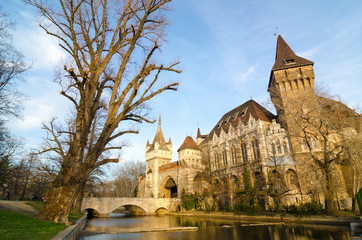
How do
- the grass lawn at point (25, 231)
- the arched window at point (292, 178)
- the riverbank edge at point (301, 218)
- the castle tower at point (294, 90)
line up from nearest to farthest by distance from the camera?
the grass lawn at point (25, 231) → the riverbank edge at point (301, 218) → the arched window at point (292, 178) → the castle tower at point (294, 90)

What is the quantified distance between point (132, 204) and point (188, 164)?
12054mm

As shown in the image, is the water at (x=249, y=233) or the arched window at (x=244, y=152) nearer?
the water at (x=249, y=233)

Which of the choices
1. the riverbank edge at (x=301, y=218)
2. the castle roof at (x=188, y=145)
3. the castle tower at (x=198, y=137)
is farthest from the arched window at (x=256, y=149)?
the castle tower at (x=198, y=137)

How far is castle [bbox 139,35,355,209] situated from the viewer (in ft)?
71.1

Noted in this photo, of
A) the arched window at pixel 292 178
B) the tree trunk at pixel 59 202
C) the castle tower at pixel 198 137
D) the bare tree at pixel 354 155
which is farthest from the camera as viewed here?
the castle tower at pixel 198 137

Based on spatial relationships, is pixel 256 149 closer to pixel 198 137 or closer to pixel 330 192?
pixel 330 192

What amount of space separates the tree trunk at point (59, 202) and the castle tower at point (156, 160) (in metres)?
39.6

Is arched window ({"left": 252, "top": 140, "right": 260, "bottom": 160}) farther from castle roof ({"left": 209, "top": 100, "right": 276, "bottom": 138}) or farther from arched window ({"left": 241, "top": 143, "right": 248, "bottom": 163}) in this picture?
castle roof ({"left": 209, "top": 100, "right": 276, "bottom": 138})

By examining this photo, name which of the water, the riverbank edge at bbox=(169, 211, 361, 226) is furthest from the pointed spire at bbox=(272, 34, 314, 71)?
the water

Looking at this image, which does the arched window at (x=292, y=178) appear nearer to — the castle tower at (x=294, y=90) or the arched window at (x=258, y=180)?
the castle tower at (x=294, y=90)

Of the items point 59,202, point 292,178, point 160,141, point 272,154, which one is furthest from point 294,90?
point 160,141

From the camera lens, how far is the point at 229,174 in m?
31.3

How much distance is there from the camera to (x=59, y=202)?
866 centimetres

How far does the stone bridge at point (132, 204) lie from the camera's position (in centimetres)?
3219
